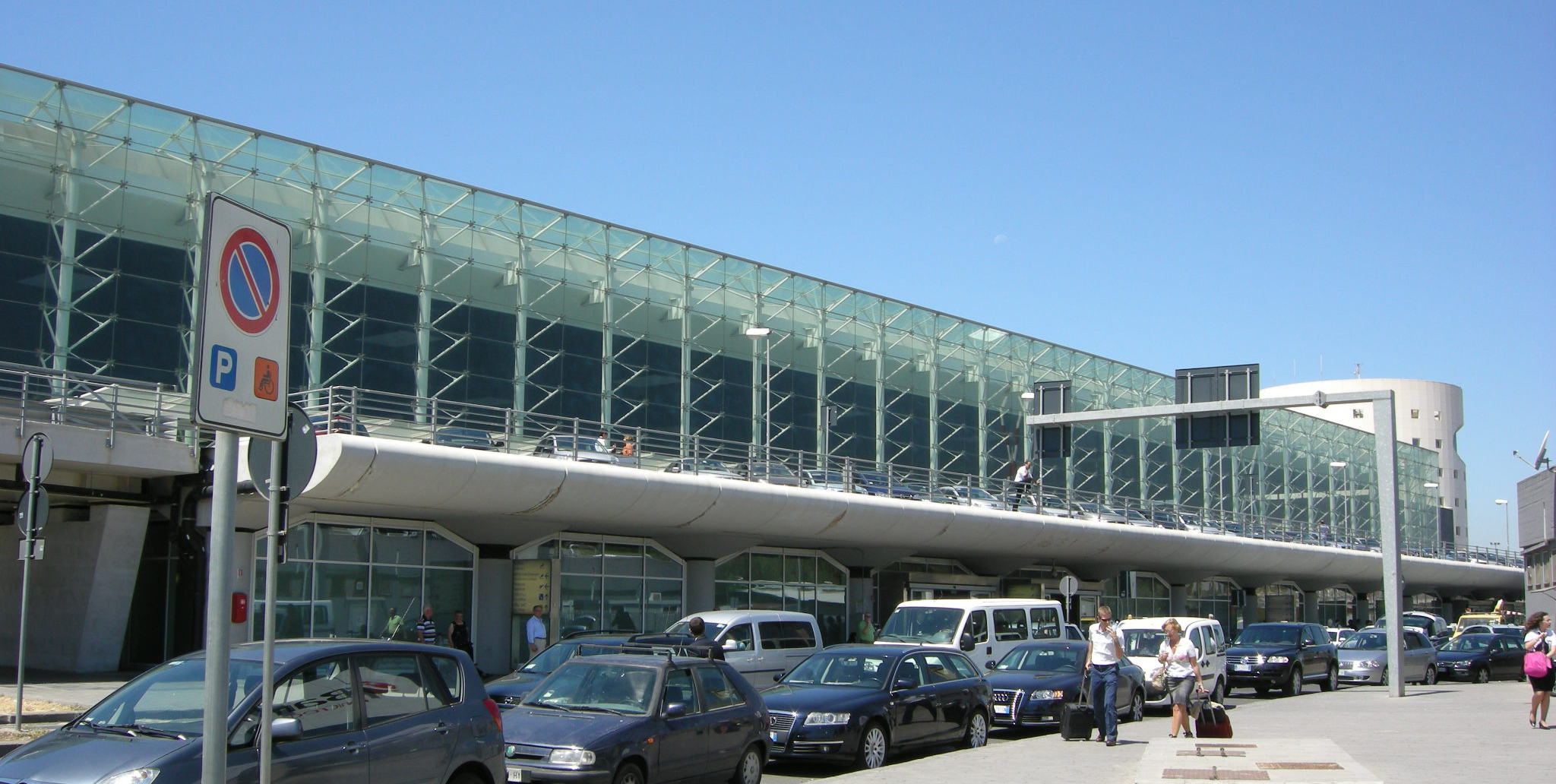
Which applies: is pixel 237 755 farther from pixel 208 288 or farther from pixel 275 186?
pixel 275 186

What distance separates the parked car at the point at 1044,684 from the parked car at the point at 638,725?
25.3 feet

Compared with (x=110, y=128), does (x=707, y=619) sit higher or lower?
lower

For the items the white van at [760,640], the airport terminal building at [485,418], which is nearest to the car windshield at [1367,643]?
the airport terminal building at [485,418]

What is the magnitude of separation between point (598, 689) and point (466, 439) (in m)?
13.9

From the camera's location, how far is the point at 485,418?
33.0 metres

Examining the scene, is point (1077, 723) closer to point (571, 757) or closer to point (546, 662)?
point (546, 662)

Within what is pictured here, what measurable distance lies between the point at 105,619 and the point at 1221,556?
37.7m

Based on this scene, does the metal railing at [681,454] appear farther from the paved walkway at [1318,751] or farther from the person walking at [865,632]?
the paved walkway at [1318,751]

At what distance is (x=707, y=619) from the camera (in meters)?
23.2

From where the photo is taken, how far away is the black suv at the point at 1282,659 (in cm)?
2927

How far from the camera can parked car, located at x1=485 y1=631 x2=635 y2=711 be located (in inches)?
671

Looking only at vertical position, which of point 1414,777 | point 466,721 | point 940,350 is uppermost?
point 940,350

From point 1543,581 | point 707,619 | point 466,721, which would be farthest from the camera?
point 1543,581

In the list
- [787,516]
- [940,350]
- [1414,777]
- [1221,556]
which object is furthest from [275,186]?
[1221,556]
